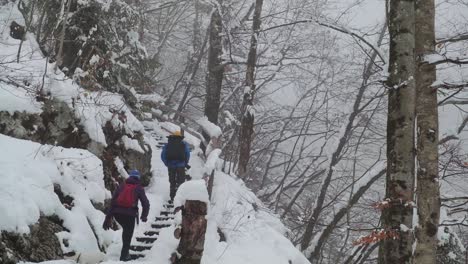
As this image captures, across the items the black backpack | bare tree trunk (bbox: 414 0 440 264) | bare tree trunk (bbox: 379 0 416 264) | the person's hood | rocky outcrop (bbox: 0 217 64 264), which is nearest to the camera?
bare tree trunk (bbox: 379 0 416 264)

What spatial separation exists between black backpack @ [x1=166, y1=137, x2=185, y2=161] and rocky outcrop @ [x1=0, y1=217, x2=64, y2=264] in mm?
4342

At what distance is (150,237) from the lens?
383 inches

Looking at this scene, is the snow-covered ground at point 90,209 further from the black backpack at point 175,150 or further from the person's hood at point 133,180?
the black backpack at point 175,150

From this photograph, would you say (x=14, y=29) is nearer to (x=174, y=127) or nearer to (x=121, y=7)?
(x=121, y=7)

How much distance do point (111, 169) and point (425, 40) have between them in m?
8.30

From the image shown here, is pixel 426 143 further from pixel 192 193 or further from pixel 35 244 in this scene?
pixel 35 244

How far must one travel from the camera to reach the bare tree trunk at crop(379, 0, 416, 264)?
177 inches

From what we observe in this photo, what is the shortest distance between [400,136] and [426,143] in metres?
0.43

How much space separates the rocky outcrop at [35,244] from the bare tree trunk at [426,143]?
16.0ft

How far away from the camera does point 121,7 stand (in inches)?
535

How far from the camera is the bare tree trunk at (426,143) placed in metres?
4.66

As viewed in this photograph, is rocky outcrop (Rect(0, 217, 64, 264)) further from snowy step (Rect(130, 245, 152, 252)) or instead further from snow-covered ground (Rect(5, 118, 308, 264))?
snowy step (Rect(130, 245, 152, 252))

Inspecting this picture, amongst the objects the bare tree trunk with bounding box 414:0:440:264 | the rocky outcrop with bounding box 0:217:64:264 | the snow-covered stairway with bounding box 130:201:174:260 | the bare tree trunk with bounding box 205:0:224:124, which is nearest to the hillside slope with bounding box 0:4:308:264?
the rocky outcrop with bounding box 0:217:64:264

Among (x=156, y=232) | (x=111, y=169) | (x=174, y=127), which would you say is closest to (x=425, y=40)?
(x=156, y=232)
